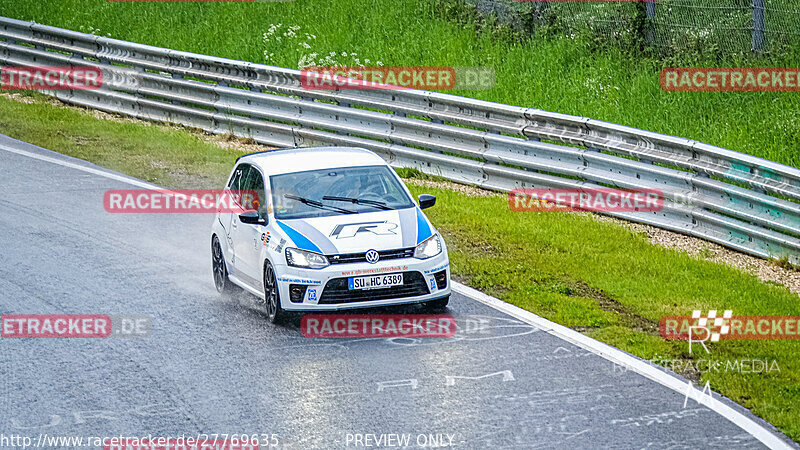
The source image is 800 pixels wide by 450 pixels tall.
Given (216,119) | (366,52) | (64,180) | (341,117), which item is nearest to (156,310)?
(64,180)

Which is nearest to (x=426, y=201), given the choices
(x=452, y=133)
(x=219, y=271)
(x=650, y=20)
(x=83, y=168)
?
(x=219, y=271)

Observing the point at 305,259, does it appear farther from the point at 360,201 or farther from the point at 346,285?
the point at 360,201

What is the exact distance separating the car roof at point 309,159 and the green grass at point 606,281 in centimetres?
170

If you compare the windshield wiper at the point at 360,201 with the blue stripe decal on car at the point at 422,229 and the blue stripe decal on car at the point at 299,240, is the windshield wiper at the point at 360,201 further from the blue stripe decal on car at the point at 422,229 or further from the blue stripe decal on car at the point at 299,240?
the blue stripe decal on car at the point at 299,240

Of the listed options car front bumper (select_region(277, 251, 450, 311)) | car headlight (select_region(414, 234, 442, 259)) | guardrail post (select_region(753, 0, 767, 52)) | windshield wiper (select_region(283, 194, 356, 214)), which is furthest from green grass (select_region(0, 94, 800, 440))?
guardrail post (select_region(753, 0, 767, 52))

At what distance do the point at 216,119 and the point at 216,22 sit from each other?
282 inches

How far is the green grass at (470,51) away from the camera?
1694cm

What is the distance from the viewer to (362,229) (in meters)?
10.7

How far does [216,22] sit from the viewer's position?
2623cm

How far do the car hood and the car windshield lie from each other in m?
0.18

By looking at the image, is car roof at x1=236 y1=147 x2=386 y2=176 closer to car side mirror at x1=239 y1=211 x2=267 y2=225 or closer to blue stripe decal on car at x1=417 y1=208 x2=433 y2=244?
car side mirror at x1=239 y1=211 x2=267 y2=225

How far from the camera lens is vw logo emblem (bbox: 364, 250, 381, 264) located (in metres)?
10.4

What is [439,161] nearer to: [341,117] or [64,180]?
[341,117]

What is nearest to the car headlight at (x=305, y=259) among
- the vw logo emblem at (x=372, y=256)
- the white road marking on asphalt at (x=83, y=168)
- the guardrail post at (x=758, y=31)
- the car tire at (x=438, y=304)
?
the vw logo emblem at (x=372, y=256)
